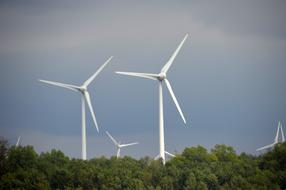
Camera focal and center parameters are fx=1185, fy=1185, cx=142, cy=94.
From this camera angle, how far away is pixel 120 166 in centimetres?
19825

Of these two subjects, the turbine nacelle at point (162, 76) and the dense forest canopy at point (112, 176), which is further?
the dense forest canopy at point (112, 176)

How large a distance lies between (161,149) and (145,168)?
60.6ft

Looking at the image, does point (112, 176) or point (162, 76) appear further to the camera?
point (112, 176)

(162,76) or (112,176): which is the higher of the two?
(162,76)

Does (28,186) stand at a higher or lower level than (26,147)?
→ lower

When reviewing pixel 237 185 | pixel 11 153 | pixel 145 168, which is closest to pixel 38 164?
pixel 11 153

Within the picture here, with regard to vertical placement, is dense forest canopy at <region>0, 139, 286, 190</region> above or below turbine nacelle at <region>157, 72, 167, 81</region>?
below

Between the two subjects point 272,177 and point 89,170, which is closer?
point 89,170

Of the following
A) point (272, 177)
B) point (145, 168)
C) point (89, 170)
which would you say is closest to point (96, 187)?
point (89, 170)

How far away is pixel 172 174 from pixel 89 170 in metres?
16.6

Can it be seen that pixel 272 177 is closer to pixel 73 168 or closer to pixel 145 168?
pixel 145 168

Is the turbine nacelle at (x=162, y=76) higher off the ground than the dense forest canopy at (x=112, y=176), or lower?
higher

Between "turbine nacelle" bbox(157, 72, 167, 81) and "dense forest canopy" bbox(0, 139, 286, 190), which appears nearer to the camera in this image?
"turbine nacelle" bbox(157, 72, 167, 81)

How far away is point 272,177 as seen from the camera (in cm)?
19925
